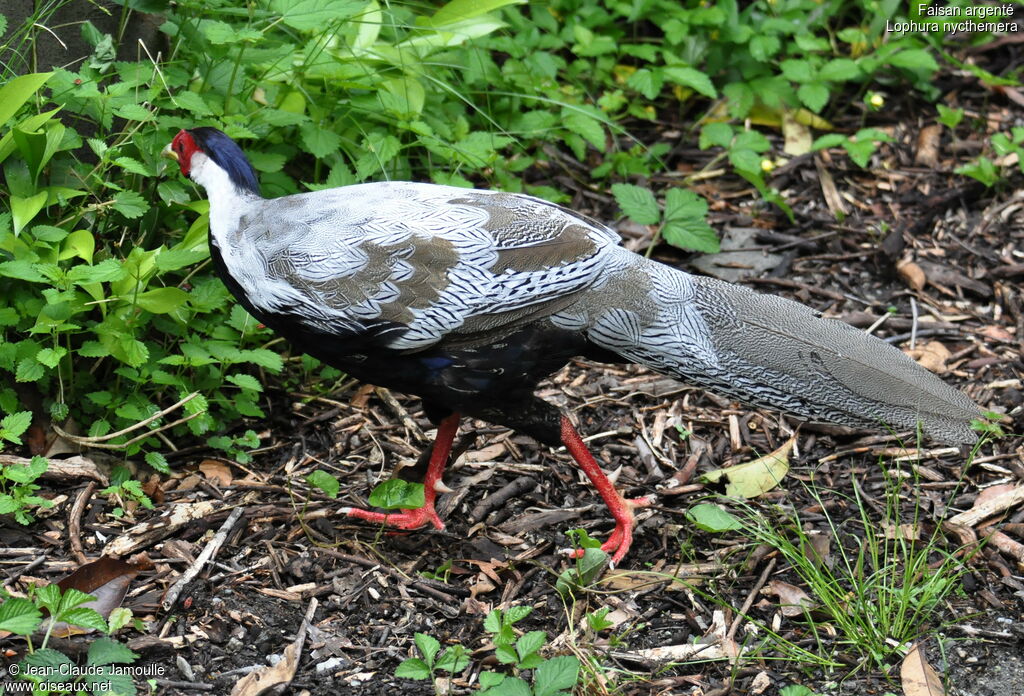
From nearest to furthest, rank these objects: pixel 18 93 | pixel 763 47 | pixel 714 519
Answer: pixel 714 519 → pixel 18 93 → pixel 763 47

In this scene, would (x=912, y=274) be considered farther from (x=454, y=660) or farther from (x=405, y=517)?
(x=454, y=660)

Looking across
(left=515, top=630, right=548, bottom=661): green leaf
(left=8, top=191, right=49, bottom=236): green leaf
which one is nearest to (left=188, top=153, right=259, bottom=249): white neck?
(left=8, top=191, right=49, bottom=236): green leaf

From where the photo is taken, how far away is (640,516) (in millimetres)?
4367

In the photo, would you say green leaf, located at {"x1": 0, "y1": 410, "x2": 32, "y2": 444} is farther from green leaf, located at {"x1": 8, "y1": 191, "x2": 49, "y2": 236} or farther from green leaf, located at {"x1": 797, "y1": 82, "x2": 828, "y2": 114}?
green leaf, located at {"x1": 797, "y1": 82, "x2": 828, "y2": 114}

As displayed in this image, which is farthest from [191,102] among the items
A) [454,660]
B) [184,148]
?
[454,660]

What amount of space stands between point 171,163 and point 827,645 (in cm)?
317

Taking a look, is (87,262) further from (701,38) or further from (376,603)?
(701,38)

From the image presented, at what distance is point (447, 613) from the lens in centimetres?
379

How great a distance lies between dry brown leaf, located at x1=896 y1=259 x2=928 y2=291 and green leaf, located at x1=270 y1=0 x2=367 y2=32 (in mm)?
3033

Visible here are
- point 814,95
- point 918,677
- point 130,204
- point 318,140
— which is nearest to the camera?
point 918,677

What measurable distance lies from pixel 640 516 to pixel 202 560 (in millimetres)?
1708

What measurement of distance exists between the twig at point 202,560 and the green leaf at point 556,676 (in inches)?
53.7

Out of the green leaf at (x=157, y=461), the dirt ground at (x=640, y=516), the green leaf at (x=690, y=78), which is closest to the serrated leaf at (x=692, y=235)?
the dirt ground at (x=640, y=516)

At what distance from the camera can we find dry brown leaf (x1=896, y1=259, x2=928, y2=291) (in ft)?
17.9
